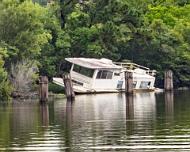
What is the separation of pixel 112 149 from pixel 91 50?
193 ft

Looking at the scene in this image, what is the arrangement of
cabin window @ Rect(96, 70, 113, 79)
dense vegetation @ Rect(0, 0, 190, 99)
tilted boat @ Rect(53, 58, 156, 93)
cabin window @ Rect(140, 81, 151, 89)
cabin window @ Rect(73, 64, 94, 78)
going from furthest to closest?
cabin window @ Rect(140, 81, 151, 89) < cabin window @ Rect(96, 70, 113, 79) < cabin window @ Rect(73, 64, 94, 78) < tilted boat @ Rect(53, 58, 156, 93) < dense vegetation @ Rect(0, 0, 190, 99)

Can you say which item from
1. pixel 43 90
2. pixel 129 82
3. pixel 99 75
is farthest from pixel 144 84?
pixel 43 90

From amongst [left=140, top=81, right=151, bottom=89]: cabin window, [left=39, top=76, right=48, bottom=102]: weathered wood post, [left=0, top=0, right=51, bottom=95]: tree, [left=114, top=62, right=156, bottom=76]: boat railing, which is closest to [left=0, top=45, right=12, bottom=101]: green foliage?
[left=39, top=76, right=48, bottom=102]: weathered wood post

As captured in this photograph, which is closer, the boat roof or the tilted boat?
the boat roof

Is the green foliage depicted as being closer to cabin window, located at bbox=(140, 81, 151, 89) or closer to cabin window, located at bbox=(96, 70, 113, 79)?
cabin window, located at bbox=(96, 70, 113, 79)

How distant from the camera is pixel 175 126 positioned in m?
35.7

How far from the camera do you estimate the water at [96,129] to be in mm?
28766

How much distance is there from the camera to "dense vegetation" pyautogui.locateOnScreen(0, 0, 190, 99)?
7219 cm

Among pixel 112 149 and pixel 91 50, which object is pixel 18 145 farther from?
pixel 91 50

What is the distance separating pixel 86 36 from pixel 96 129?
5189 cm

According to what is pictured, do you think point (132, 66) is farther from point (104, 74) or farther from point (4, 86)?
point (4, 86)

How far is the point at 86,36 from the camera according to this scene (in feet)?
285

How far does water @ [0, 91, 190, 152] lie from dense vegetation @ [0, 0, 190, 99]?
71.2 ft

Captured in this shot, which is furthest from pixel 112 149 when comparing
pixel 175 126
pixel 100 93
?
pixel 100 93
